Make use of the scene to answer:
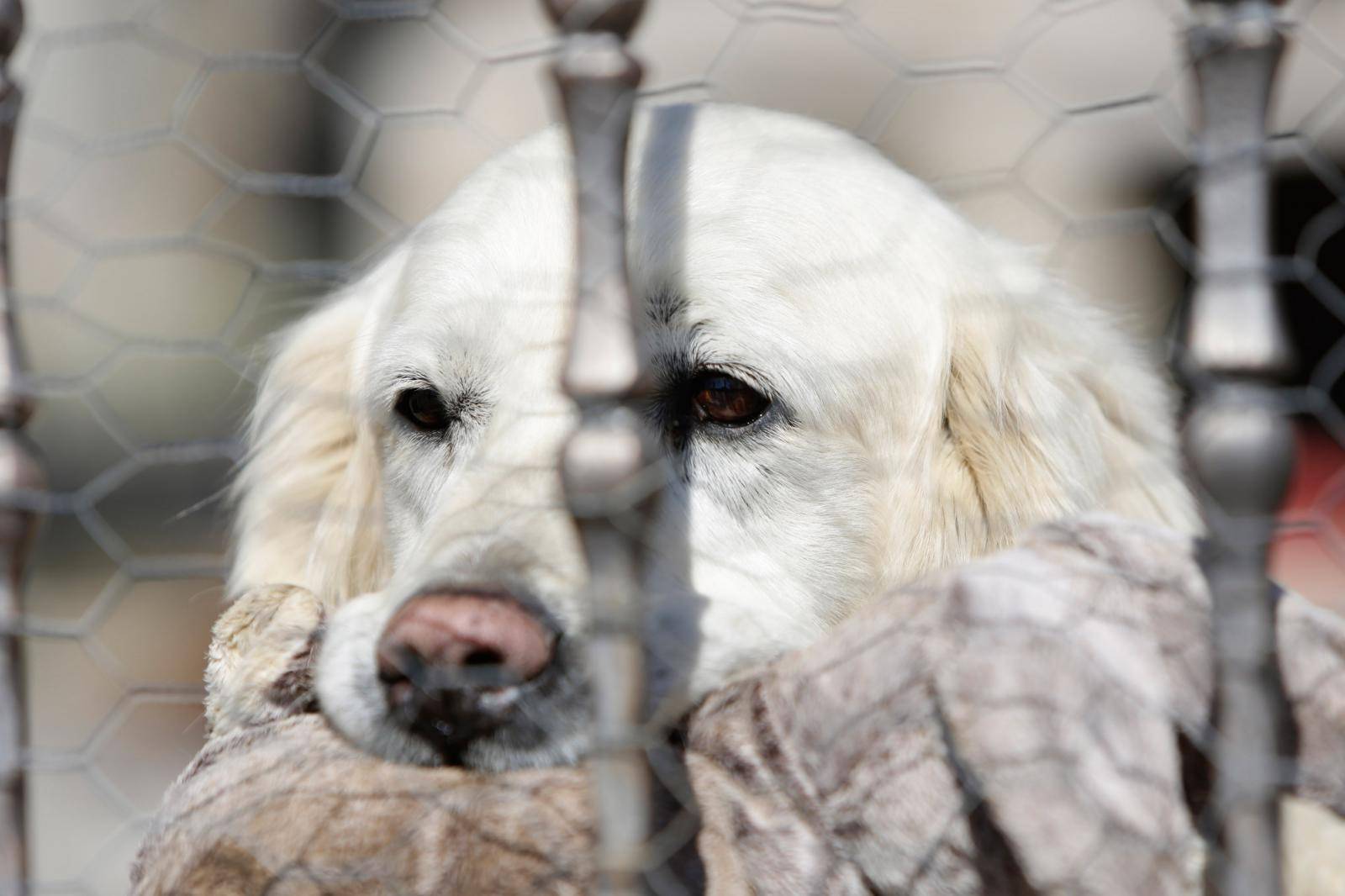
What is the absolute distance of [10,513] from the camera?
3.71 feet

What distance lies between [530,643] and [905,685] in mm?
411

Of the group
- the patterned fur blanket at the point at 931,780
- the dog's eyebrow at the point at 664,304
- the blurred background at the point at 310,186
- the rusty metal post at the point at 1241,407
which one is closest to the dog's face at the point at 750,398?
the dog's eyebrow at the point at 664,304

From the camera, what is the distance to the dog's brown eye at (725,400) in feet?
5.12

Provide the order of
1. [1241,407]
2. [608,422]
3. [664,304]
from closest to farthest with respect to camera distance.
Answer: [1241,407]
[608,422]
[664,304]

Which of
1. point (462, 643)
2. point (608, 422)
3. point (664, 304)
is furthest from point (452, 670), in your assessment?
point (664, 304)

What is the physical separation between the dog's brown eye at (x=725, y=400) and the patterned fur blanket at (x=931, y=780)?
1.77ft

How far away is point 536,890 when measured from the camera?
3.14 ft

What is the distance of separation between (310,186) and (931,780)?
0.78m

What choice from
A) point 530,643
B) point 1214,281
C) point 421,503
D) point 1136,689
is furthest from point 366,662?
point 1214,281

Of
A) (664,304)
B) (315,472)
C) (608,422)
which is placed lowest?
(315,472)

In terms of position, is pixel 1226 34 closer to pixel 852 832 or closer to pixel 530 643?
pixel 852 832

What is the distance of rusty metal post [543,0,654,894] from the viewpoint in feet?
3.08

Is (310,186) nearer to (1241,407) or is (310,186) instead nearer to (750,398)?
(750,398)

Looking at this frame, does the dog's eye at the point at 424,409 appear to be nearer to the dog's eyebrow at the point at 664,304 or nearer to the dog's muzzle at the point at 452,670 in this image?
the dog's eyebrow at the point at 664,304
